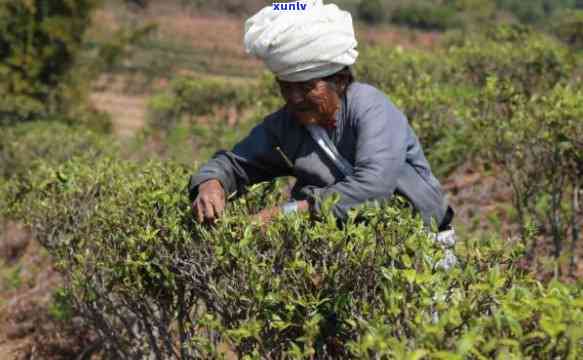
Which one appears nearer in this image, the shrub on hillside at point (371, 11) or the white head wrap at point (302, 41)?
the white head wrap at point (302, 41)

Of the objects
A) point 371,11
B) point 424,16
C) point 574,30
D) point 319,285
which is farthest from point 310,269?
point 371,11

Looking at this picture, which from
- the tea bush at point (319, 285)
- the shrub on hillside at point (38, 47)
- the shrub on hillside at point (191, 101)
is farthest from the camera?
the shrub on hillside at point (191, 101)

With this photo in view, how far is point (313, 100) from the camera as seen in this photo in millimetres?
2361

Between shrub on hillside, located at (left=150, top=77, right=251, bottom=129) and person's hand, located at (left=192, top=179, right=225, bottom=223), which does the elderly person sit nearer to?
person's hand, located at (left=192, top=179, right=225, bottom=223)

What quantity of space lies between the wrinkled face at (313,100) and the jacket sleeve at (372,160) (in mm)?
100

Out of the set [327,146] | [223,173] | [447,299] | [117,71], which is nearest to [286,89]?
[327,146]

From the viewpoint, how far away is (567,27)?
1847 centimetres

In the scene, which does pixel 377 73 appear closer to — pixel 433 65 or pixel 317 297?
pixel 433 65

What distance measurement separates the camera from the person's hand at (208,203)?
2314mm

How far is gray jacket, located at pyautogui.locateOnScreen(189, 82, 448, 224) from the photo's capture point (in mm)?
2184

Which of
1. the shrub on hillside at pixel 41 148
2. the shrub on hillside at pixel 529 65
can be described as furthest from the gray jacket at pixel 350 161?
the shrub on hillside at pixel 529 65

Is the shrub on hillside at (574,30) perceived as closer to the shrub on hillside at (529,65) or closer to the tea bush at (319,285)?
the shrub on hillside at (529,65)

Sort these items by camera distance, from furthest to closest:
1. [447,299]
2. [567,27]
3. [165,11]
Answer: [165,11] < [567,27] < [447,299]

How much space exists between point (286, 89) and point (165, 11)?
173 ft
